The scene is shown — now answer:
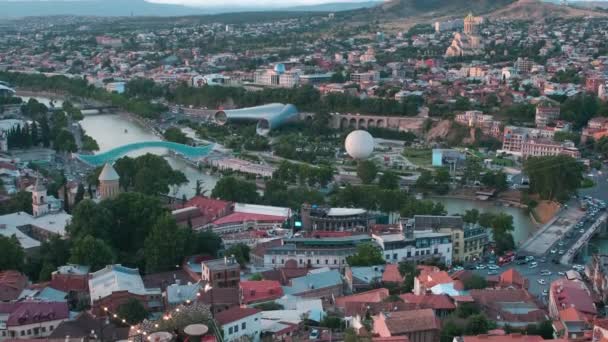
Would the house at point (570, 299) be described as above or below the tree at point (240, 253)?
above

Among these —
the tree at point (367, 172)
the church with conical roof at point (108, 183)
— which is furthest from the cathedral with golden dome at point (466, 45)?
the church with conical roof at point (108, 183)

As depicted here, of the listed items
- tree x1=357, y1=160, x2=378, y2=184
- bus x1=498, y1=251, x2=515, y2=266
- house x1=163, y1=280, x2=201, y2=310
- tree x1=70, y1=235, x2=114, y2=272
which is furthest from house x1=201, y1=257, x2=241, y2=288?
tree x1=357, y1=160, x2=378, y2=184

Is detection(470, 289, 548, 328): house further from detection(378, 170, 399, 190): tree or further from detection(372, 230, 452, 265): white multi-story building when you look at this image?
detection(378, 170, 399, 190): tree

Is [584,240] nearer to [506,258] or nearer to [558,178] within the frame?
[506,258]

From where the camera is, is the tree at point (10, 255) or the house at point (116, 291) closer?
the house at point (116, 291)

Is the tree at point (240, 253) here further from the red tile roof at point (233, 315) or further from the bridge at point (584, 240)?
the bridge at point (584, 240)
